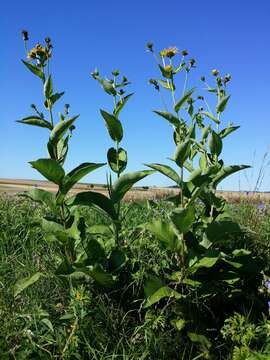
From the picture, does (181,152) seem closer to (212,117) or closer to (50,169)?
(212,117)

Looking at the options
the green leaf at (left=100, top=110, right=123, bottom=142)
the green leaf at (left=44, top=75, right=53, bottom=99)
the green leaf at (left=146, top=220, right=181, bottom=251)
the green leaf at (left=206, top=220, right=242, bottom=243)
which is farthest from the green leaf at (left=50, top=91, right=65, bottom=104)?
the green leaf at (left=206, top=220, right=242, bottom=243)

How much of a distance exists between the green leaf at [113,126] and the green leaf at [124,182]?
334 millimetres

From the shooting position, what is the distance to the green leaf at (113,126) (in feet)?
10.0

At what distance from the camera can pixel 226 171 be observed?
122 inches

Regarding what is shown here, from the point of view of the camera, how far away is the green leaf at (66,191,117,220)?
2.96 meters

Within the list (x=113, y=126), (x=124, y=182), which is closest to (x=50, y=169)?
(x=124, y=182)

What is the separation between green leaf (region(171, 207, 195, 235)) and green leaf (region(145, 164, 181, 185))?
0.26 meters

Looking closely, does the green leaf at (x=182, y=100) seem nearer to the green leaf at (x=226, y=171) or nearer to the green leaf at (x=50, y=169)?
the green leaf at (x=226, y=171)

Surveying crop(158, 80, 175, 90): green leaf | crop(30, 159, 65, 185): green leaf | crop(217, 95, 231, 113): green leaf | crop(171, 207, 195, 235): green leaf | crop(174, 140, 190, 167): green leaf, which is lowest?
crop(171, 207, 195, 235): green leaf

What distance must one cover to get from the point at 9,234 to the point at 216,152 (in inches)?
85.8

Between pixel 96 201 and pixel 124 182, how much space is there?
0.20 m

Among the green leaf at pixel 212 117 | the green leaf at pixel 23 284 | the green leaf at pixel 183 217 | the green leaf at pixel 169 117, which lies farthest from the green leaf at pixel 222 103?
the green leaf at pixel 23 284

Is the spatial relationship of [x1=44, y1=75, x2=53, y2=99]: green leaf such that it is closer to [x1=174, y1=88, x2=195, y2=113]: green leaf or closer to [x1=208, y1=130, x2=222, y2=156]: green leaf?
[x1=174, y1=88, x2=195, y2=113]: green leaf

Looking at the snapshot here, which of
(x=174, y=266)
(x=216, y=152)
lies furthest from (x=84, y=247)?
(x=216, y=152)
